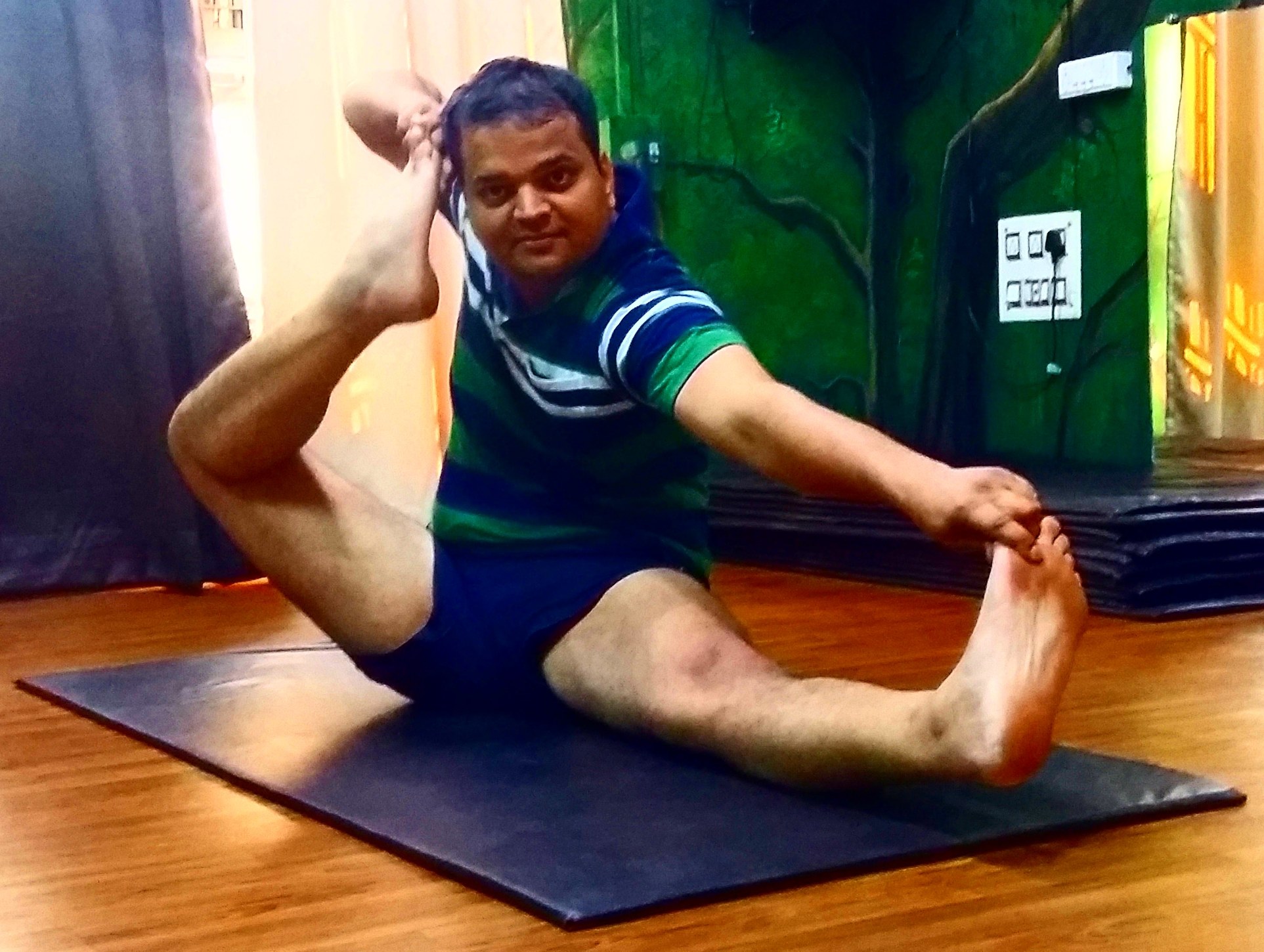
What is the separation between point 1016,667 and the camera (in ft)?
3.91

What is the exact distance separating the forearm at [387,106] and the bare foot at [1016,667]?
0.82 m

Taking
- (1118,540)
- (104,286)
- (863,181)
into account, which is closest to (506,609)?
(1118,540)

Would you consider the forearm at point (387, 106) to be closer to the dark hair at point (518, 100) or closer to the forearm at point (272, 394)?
the dark hair at point (518, 100)

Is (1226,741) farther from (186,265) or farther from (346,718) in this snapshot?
(186,265)

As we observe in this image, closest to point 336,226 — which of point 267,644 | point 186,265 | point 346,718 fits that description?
point 186,265

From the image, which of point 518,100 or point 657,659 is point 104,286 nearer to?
point 518,100

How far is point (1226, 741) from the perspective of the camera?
1594mm

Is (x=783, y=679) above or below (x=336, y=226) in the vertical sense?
below

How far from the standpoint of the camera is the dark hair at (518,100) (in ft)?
5.01

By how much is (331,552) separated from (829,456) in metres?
0.59

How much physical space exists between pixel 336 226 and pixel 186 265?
264 mm

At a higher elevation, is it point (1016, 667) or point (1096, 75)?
point (1096, 75)

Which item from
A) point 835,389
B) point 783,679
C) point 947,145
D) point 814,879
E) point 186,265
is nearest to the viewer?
point 814,879

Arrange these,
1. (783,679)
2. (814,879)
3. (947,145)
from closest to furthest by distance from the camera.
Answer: (814,879)
(783,679)
(947,145)
